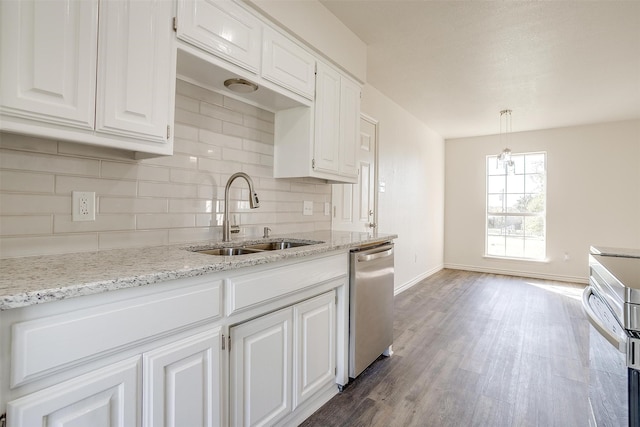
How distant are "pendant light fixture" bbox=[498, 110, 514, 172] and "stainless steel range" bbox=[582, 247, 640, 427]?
3675mm

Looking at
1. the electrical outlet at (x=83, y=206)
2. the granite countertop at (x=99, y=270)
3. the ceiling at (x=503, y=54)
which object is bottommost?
the granite countertop at (x=99, y=270)

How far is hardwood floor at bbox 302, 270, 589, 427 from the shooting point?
1.83m

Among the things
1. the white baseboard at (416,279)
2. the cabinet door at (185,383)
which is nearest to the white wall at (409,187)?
the white baseboard at (416,279)

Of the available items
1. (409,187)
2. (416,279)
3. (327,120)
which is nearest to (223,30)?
(327,120)

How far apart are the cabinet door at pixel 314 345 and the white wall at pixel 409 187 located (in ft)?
7.18

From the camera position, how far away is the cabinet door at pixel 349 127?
2.52 m

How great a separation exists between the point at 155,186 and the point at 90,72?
0.61 m

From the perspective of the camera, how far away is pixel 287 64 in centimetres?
197

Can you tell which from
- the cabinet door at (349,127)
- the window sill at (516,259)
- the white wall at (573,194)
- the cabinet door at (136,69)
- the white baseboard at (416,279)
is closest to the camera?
the cabinet door at (136,69)

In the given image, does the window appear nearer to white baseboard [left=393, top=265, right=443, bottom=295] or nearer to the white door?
white baseboard [left=393, top=265, right=443, bottom=295]

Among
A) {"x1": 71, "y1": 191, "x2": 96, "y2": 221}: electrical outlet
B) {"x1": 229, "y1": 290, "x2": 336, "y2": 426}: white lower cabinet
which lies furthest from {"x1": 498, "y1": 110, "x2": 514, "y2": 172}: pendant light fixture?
{"x1": 71, "y1": 191, "x2": 96, "y2": 221}: electrical outlet

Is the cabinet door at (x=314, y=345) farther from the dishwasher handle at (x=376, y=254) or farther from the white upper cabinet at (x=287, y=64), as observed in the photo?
the white upper cabinet at (x=287, y=64)

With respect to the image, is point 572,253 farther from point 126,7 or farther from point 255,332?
point 126,7

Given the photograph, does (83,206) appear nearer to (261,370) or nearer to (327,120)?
(261,370)
